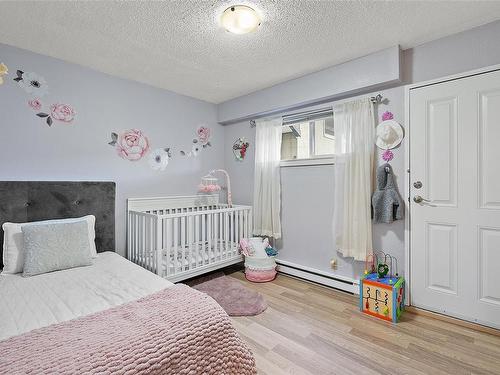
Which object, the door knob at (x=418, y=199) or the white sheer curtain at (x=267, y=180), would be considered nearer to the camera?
the door knob at (x=418, y=199)

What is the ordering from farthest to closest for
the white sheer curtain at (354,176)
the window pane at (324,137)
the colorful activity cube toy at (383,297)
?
the window pane at (324,137), the white sheer curtain at (354,176), the colorful activity cube toy at (383,297)

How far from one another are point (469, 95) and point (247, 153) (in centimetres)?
231

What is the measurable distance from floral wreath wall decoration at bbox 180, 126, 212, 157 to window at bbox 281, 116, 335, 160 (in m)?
1.08

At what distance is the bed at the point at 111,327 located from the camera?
92 centimetres

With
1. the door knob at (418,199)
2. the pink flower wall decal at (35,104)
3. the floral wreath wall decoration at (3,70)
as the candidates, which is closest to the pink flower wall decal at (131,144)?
the pink flower wall decal at (35,104)

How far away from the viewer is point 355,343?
1718 millimetres

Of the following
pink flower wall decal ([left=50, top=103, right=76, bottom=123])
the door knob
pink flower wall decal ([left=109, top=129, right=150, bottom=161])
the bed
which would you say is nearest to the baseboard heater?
the door knob

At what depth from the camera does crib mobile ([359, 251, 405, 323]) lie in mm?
1989

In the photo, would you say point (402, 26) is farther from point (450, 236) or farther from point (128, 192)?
point (128, 192)

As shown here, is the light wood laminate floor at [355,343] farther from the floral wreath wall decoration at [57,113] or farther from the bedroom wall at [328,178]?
the floral wreath wall decoration at [57,113]

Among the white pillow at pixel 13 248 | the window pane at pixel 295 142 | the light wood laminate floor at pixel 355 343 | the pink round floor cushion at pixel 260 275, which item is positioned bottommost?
the light wood laminate floor at pixel 355 343

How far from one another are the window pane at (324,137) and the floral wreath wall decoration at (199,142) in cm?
150

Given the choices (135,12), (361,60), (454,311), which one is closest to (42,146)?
(135,12)

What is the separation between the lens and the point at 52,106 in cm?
229
